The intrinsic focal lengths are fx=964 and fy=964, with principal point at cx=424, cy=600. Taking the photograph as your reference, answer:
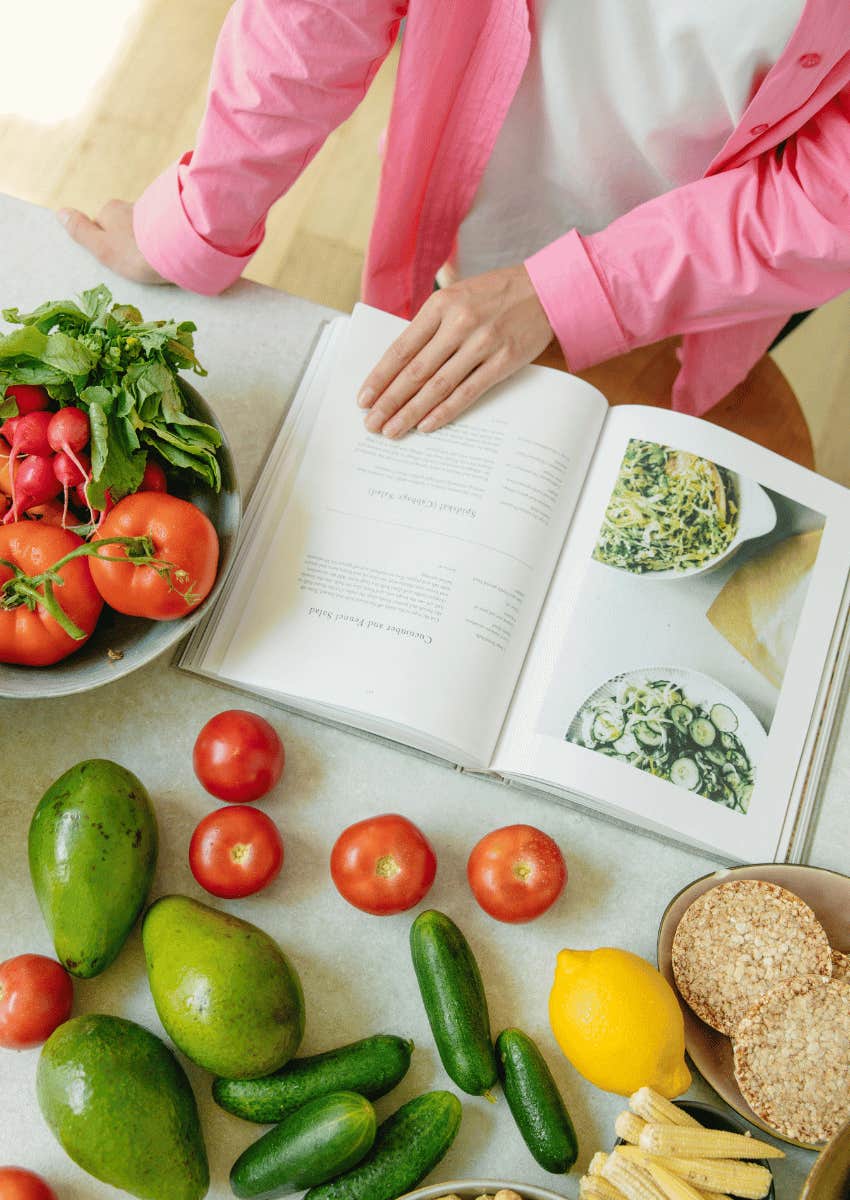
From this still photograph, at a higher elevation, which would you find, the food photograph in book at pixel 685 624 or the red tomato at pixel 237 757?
the food photograph in book at pixel 685 624

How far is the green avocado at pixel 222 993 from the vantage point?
25.6 inches

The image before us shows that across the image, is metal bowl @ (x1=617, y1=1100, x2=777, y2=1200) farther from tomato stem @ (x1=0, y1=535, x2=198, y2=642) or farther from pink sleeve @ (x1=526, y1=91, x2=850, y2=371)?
pink sleeve @ (x1=526, y1=91, x2=850, y2=371)

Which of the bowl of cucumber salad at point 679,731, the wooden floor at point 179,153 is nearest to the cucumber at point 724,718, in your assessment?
the bowl of cucumber salad at point 679,731

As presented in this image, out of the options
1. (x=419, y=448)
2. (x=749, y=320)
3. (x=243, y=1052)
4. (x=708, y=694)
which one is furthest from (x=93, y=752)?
(x=749, y=320)

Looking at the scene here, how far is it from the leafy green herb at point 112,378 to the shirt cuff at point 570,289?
0.36 m

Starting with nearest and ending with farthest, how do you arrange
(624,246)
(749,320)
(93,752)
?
(93,752) < (624,246) < (749,320)

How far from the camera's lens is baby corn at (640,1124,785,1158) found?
0.64 meters

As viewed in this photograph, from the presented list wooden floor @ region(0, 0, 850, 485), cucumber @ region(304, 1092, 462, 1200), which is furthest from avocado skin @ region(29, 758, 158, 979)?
wooden floor @ region(0, 0, 850, 485)

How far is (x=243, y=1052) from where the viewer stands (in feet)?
2.14

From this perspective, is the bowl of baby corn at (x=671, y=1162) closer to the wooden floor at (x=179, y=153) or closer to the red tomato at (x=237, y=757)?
the red tomato at (x=237, y=757)

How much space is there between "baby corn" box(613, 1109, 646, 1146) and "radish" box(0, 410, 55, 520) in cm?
60

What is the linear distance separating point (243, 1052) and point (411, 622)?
339mm

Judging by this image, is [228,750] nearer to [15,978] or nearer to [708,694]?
[15,978]

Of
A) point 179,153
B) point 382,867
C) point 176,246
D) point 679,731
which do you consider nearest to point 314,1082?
point 382,867
